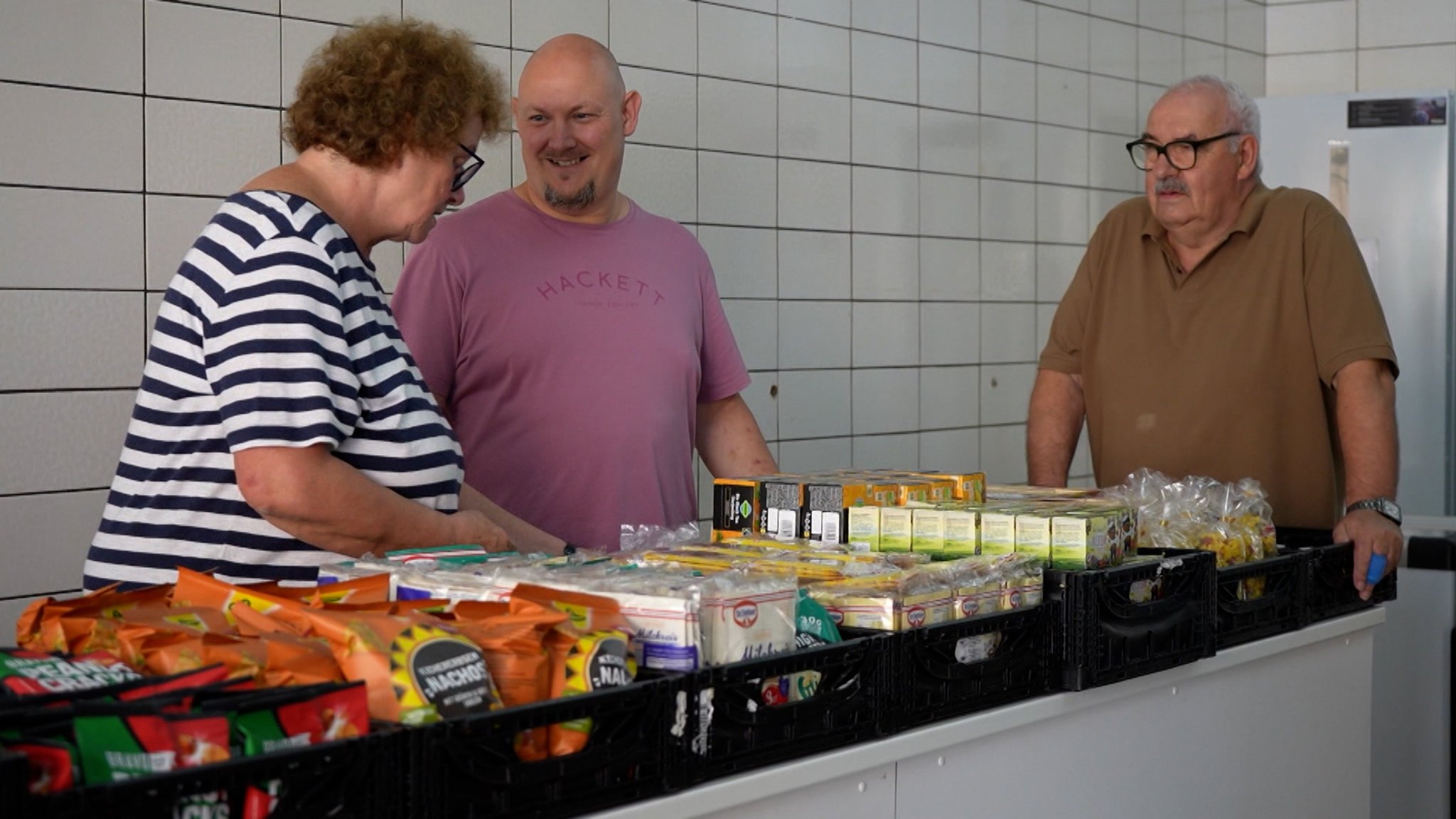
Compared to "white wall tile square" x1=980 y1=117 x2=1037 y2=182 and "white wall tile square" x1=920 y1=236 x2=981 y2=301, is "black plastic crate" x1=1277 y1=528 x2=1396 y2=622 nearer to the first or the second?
"white wall tile square" x1=920 y1=236 x2=981 y2=301

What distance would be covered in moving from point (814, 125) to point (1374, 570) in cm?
224

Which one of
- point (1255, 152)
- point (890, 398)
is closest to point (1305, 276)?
point (1255, 152)

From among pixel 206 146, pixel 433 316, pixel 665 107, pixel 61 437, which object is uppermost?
pixel 665 107

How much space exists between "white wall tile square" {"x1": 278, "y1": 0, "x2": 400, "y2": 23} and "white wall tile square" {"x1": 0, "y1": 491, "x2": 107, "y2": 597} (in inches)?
42.5

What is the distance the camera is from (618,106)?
2.81m

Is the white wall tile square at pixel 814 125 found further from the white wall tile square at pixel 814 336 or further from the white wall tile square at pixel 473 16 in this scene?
the white wall tile square at pixel 473 16

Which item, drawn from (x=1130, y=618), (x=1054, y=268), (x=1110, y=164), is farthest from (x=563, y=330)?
(x=1110, y=164)

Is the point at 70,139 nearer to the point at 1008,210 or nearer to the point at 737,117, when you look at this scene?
the point at 737,117

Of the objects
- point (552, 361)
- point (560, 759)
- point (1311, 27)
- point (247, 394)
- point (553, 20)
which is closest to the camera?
point (560, 759)

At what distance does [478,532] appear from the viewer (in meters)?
1.94

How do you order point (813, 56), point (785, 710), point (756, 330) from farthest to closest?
point (813, 56), point (756, 330), point (785, 710)

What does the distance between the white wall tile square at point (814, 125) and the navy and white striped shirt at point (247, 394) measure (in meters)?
2.50

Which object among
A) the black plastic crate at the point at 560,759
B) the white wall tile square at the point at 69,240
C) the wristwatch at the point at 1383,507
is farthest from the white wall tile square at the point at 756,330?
the black plastic crate at the point at 560,759

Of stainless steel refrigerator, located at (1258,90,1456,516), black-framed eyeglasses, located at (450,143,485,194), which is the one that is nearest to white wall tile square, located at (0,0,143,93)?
black-framed eyeglasses, located at (450,143,485,194)
